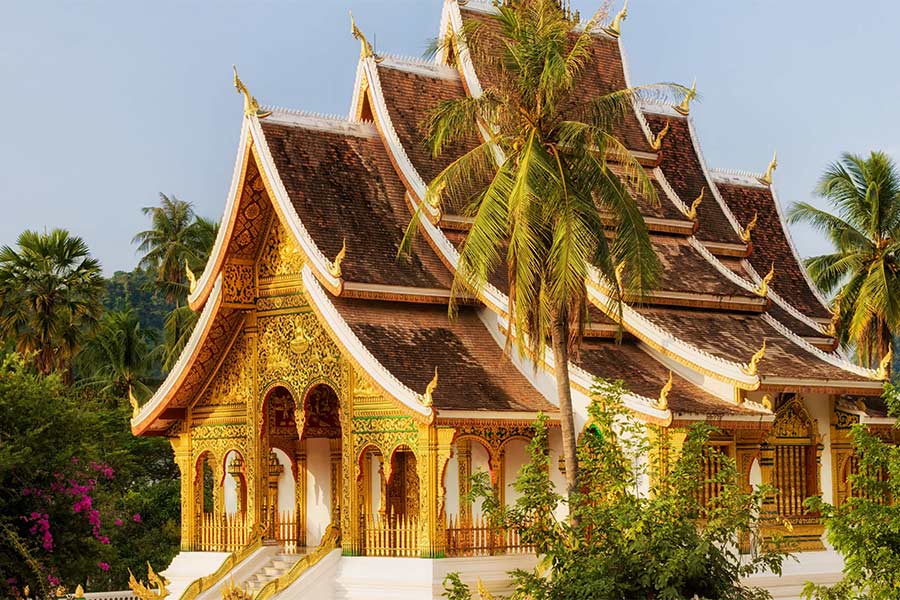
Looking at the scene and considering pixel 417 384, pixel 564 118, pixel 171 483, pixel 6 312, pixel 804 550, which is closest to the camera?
pixel 564 118

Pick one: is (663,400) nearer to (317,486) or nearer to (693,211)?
(693,211)

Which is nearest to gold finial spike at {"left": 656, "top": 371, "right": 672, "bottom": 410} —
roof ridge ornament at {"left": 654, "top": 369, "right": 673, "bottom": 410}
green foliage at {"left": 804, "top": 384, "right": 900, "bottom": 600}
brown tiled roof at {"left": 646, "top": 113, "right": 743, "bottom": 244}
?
roof ridge ornament at {"left": 654, "top": 369, "right": 673, "bottom": 410}

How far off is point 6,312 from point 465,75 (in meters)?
12.0

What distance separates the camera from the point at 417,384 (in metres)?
16.8

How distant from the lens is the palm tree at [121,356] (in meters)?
35.5

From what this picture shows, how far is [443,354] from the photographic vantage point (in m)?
17.8

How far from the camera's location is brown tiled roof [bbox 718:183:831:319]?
22234 mm

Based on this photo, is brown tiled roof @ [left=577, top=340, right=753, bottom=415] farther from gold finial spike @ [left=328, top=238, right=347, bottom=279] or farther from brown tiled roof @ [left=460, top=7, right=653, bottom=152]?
brown tiled roof @ [left=460, top=7, right=653, bottom=152]

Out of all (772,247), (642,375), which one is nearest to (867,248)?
(772,247)

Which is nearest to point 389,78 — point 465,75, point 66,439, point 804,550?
point 465,75

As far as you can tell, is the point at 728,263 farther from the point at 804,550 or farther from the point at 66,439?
the point at 66,439

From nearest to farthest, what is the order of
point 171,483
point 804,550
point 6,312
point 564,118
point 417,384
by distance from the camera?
1. point 564,118
2. point 417,384
3. point 804,550
4. point 6,312
5. point 171,483

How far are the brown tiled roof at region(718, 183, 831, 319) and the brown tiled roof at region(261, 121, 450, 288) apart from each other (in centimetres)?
545

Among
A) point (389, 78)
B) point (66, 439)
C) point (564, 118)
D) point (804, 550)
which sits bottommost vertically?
point (804, 550)
